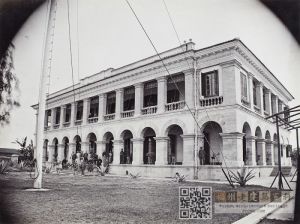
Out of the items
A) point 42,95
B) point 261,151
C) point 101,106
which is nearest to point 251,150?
point 261,151

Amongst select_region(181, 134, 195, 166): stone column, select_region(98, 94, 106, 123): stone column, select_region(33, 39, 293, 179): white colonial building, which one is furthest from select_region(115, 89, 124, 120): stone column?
select_region(181, 134, 195, 166): stone column

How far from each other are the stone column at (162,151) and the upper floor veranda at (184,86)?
1.15 metres

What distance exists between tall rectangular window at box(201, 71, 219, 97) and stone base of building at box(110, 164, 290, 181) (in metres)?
2.60

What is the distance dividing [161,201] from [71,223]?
166cm

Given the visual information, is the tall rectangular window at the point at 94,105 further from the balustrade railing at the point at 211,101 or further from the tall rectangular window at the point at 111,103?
the balustrade railing at the point at 211,101

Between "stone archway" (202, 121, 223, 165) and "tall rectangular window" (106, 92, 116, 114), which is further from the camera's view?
"tall rectangular window" (106, 92, 116, 114)

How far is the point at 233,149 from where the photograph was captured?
9.61 m

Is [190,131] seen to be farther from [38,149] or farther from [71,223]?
[71,223]

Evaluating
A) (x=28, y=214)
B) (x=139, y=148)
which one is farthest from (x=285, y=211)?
(x=139, y=148)

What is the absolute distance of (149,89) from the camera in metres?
13.3

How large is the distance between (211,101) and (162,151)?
2838mm

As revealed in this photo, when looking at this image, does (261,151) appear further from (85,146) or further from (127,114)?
(85,146)

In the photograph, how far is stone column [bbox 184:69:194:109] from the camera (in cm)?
1084

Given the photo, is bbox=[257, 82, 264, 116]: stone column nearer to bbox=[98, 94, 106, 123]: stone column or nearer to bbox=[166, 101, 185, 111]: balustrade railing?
bbox=[166, 101, 185, 111]: balustrade railing
